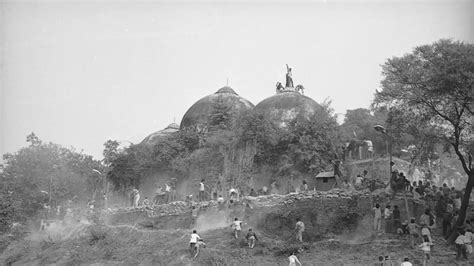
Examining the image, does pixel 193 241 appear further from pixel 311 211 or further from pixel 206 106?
pixel 206 106

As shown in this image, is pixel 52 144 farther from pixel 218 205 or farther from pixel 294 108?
pixel 218 205

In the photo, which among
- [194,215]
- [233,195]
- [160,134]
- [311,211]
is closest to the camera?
[311,211]

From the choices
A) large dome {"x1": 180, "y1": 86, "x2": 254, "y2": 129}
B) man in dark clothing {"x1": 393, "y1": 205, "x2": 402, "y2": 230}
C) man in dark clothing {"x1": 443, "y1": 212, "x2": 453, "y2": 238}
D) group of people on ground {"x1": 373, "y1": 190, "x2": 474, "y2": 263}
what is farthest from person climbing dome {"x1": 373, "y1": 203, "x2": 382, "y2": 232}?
large dome {"x1": 180, "y1": 86, "x2": 254, "y2": 129}

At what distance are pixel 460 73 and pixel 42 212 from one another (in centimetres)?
2588

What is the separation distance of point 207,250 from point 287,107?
14.4 metres

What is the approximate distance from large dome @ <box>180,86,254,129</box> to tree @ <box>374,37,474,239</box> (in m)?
14.8

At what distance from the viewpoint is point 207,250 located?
17625 millimetres

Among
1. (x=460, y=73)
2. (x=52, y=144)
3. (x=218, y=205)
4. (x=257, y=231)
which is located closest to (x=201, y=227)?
(x=218, y=205)

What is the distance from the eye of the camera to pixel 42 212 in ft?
107

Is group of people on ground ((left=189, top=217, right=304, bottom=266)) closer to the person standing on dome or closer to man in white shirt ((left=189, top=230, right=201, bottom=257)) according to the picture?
man in white shirt ((left=189, top=230, right=201, bottom=257))

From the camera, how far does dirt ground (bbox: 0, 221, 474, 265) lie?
636 inches

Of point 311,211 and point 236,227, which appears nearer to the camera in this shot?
point 236,227

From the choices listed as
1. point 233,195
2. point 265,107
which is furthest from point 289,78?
point 233,195

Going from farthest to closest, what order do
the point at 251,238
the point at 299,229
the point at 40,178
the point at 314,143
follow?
the point at 40,178 → the point at 314,143 → the point at 299,229 → the point at 251,238
